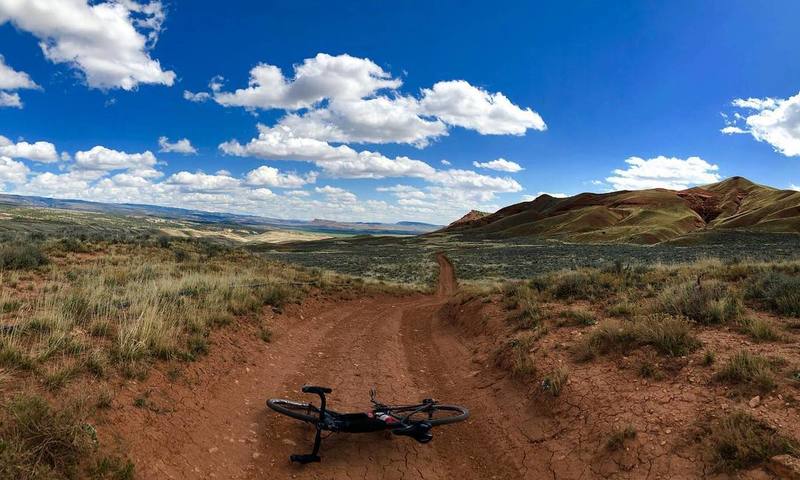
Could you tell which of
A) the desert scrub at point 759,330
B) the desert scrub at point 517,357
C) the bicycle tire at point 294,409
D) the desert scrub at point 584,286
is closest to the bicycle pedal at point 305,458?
the bicycle tire at point 294,409

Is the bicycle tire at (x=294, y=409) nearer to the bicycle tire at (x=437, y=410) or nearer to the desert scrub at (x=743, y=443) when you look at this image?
the bicycle tire at (x=437, y=410)

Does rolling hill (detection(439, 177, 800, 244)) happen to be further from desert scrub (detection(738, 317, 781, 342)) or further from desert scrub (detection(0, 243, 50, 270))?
desert scrub (detection(0, 243, 50, 270))

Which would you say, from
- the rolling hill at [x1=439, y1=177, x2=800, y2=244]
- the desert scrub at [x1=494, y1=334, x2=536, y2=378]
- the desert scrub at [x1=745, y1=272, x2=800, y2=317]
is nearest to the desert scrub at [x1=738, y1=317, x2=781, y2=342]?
the desert scrub at [x1=745, y1=272, x2=800, y2=317]

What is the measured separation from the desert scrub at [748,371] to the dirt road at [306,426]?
2.96m

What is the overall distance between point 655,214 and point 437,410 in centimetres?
10845

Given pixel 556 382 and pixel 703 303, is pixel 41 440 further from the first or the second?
pixel 703 303

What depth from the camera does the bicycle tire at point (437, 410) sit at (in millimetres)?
6636

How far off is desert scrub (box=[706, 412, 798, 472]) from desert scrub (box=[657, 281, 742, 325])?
13.2ft

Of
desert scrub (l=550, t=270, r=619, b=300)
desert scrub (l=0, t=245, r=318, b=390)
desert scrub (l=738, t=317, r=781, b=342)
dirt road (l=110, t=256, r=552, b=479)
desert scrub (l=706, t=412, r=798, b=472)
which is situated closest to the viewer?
desert scrub (l=706, t=412, r=798, b=472)

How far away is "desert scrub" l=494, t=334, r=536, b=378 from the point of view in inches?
328

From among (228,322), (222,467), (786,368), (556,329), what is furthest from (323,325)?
(786,368)

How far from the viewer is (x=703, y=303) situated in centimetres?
898

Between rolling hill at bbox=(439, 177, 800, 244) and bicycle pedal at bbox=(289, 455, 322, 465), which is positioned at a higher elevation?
rolling hill at bbox=(439, 177, 800, 244)

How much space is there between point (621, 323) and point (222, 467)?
311 inches
